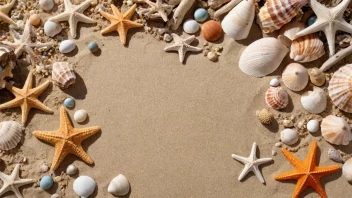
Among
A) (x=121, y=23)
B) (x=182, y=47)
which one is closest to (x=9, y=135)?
(x=121, y=23)

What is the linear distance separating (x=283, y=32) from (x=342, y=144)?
2.89ft

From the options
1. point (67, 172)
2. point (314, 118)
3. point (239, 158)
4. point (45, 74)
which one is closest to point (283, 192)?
point (239, 158)

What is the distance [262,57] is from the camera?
290 cm

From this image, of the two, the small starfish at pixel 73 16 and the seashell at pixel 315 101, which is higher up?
the small starfish at pixel 73 16

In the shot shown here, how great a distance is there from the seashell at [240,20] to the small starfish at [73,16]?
1020mm

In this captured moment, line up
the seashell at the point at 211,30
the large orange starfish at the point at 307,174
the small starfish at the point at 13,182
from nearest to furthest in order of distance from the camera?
the large orange starfish at the point at 307,174, the small starfish at the point at 13,182, the seashell at the point at 211,30

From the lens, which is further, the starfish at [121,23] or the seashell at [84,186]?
the starfish at [121,23]

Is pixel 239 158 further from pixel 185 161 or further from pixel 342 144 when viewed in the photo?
pixel 342 144

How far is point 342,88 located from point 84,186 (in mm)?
1845

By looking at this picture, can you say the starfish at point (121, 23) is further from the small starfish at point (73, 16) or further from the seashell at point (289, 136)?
the seashell at point (289, 136)

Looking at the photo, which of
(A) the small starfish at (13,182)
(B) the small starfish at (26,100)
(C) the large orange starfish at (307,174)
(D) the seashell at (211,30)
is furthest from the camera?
(D) the seashell at (211,30)

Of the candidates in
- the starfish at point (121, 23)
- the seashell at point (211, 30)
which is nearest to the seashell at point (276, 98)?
the seashell at point (211, 30)

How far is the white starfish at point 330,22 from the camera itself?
9.20 ft

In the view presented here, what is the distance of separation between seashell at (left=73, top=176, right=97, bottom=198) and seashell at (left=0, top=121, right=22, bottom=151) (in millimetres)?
522
